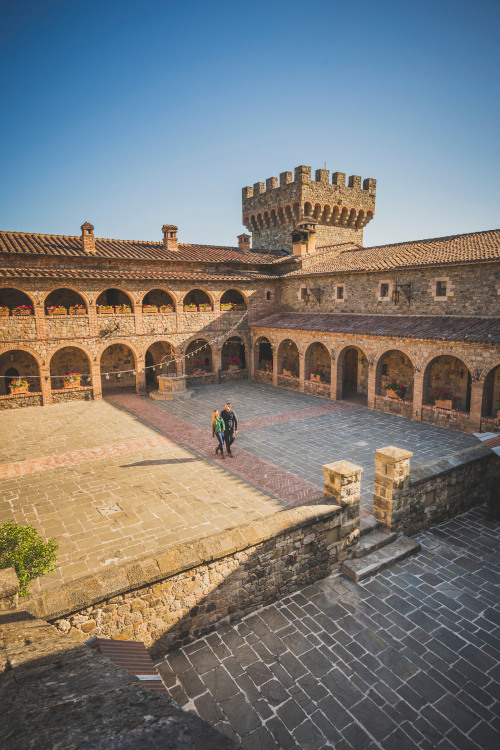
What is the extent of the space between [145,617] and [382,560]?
4.60m

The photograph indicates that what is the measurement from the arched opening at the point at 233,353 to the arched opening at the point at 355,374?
6950 mm

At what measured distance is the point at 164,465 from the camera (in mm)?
12773

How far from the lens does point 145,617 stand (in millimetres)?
5566

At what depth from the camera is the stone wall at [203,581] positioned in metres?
5.11

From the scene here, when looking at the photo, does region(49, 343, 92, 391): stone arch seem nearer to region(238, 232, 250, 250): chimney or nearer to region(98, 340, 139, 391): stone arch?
region(98, 340, 139, 391): stone arch

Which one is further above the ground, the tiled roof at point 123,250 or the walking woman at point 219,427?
the tiled roof at point 123,250

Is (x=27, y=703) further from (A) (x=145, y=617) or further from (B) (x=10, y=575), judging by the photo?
(A) (x=145, y=617)

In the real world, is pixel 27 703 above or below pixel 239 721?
above

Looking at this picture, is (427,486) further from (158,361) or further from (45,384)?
(158,361)

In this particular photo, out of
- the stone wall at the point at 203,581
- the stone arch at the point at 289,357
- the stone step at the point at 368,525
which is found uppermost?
the stone arch at the point at 289,357

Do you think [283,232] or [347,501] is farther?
[283,232]

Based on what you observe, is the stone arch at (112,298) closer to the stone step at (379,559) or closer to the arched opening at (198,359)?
the arched opening at (198,359)

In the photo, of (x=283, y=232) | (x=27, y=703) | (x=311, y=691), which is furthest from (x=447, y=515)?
(x=283, y=232)

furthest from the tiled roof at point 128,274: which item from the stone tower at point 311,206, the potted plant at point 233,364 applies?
the stone tower at point 311,206
